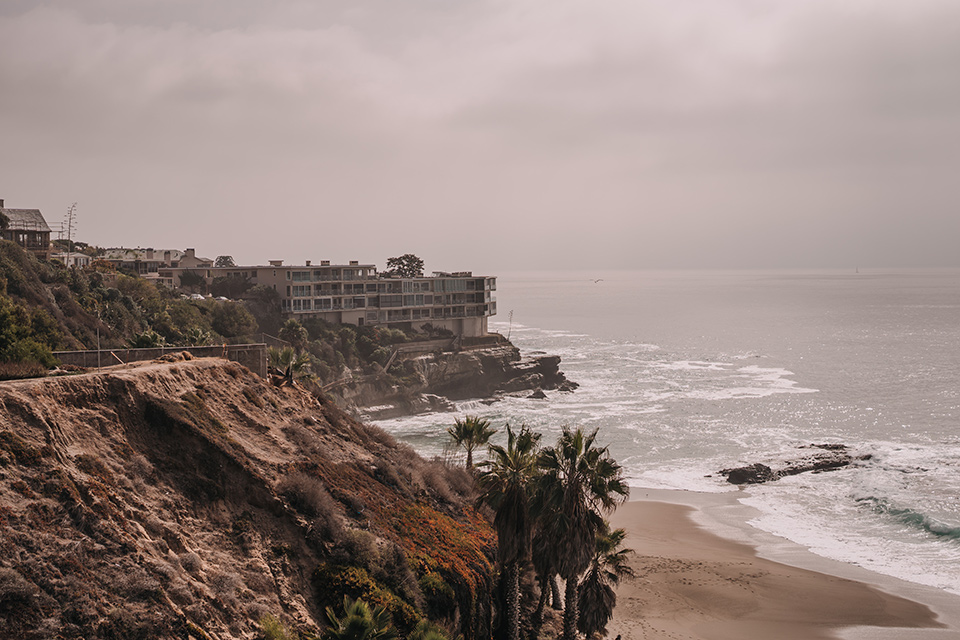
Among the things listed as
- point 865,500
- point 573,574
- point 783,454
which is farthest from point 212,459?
point 783,454

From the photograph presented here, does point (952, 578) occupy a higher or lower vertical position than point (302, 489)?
lower

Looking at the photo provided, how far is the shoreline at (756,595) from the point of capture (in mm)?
29281

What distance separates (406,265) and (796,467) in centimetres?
7363

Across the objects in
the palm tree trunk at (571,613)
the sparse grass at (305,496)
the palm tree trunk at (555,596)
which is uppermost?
the sparse grass at (305,496)

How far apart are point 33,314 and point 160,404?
29416 mm

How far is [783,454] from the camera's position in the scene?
58.2 meters

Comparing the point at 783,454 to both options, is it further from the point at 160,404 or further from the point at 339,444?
the point at 160,404

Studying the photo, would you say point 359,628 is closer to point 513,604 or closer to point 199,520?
point 199,520

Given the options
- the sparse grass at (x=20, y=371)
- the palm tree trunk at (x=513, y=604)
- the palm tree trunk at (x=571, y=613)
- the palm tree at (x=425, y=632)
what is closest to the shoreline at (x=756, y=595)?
the palm tree trunk at (x=571, y=613)

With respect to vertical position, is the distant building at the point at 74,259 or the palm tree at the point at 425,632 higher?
the distant building at the point at 74,259

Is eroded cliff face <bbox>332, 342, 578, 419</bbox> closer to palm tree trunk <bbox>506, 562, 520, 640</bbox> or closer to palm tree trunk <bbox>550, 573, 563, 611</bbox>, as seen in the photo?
palm tree trunk <bbox>550, 573, 563, 611</bbox>

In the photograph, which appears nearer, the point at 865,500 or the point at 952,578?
the point at 952,578

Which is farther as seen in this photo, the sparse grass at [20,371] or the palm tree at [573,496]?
the palm tree at [573,496]

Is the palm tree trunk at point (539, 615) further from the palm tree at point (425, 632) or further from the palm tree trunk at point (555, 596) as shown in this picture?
the palm tree at point (425, 632)
